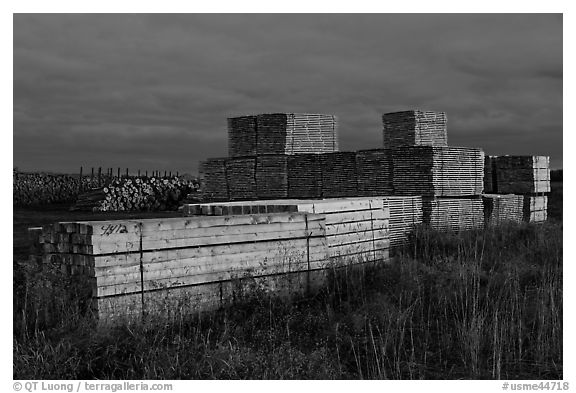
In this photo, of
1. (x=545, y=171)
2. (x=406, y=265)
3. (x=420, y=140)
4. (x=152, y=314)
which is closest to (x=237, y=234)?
(x=152, y=314)

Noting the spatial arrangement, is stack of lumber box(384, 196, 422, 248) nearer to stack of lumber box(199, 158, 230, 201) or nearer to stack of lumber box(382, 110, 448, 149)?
stack of lumber box(382, 110, 448, 149)

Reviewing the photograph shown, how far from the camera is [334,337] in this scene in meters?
7.25

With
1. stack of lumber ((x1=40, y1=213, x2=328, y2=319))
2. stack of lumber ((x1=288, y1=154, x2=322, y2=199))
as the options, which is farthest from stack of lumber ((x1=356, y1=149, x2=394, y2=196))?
stack of lumber ((x1=40, y1=213, x2=328, y2=319))

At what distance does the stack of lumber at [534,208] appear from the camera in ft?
56.7

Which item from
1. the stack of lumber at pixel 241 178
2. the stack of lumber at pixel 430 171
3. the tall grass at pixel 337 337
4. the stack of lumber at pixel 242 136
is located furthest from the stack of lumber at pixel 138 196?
the tall grass at pixel 337 337

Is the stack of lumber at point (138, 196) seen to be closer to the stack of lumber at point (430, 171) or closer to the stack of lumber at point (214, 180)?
the stack of lumber at point (214, 180)

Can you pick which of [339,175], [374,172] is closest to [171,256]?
[374,172]

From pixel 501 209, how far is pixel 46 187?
2853 cm

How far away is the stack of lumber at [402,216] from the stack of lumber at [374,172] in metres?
0.82

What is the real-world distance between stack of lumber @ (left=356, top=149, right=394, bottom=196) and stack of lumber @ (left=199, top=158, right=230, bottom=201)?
379cm

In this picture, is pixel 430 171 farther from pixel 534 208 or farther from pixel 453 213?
pixel 534 208

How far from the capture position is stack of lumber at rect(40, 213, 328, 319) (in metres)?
7.24

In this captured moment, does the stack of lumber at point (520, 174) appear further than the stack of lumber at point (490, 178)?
No
